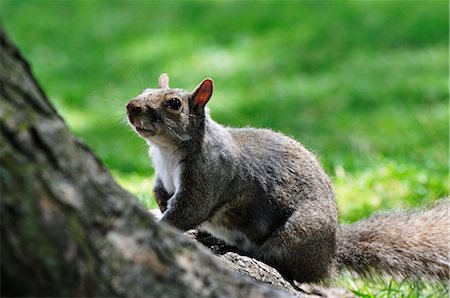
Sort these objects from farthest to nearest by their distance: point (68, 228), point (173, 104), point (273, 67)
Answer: point (273, 67) < point (173, 104) < point (68, 228)

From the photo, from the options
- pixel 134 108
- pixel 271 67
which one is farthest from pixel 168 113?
pixel 271 67

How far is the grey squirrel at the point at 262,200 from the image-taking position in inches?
157

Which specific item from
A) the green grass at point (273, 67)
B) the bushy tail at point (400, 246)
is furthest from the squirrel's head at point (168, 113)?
the green grass at point (273, 67)

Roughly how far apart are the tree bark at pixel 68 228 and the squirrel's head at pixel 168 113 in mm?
1480

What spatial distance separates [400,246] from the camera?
4363mm

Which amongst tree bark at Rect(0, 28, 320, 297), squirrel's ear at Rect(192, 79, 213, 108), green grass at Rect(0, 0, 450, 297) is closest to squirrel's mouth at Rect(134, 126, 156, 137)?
squirrel's ear at Rect(192, 79, 213, 108)

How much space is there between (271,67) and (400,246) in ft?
20.5

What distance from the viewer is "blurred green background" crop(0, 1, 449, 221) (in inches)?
332

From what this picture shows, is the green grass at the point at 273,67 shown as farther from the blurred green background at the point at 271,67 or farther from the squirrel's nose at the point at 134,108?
the squirrel's nose at the point at 134,108

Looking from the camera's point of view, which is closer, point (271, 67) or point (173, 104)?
point (173, 104)

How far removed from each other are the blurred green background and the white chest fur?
2.63 metres

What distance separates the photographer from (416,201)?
6.17 meters

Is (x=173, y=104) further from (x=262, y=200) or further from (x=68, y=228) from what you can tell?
(x=68, y=228)

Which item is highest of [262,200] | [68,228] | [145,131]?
[145,131]
